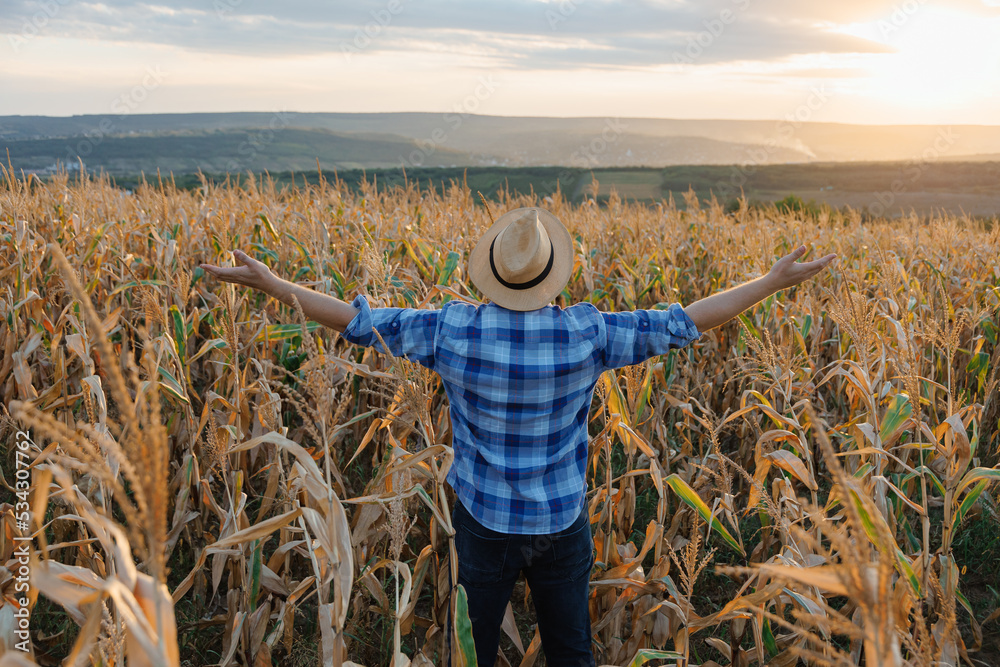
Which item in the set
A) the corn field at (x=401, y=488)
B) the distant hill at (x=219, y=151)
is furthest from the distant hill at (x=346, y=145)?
the corn field at (x=401, y=488)

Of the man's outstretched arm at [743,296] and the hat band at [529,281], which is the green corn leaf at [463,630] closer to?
the hat band at [529,281]

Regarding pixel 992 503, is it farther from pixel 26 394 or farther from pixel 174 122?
pixel 174 122

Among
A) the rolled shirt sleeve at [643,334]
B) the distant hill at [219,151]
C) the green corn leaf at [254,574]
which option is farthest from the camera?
the distant hill at [219,151]

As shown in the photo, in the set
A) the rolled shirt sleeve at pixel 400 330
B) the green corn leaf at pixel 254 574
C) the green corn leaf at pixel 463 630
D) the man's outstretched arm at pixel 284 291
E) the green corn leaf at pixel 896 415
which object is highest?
the man's outstretched arm at pixel 284 291

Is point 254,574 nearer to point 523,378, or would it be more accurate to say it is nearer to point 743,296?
point 523,378

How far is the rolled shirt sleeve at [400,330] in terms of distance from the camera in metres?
2.08

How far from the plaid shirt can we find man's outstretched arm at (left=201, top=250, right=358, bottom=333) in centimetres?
6

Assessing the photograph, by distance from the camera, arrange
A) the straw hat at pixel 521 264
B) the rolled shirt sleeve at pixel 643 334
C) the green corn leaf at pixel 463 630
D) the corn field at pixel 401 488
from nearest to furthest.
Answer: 1. the corn field at pixel 401 488
2. the green corn leaf at pixel 463 630
3. the straw hat at pixel 521 264
4. the rolled shirt sleeve at pixel 643 334

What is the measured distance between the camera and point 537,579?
7.10ft

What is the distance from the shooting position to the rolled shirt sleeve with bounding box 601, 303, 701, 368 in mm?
2072

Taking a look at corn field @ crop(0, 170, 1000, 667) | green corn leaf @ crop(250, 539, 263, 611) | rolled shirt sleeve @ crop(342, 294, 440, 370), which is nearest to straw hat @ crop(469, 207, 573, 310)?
rolled shirt sleeve @ crop(342, 294, 440, 370)

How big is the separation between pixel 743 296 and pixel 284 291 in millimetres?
1594

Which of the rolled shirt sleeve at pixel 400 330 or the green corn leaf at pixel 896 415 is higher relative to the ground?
the rolled shirt sleeve at pixel 400 330

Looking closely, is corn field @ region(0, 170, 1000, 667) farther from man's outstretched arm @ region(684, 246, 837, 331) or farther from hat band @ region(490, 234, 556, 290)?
hat band @ region(490, 234, 556, 290)
